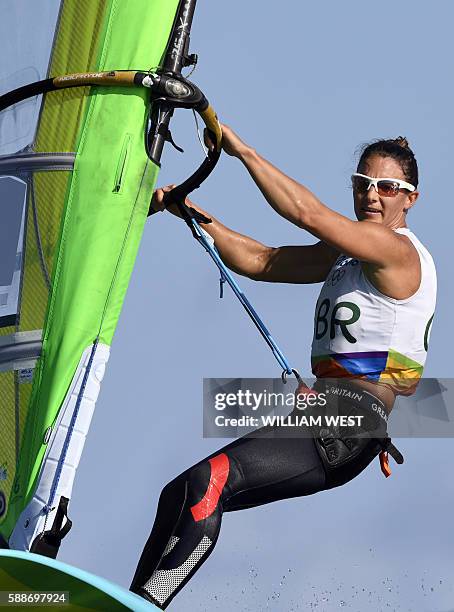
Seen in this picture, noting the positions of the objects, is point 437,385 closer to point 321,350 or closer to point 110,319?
point 321,350

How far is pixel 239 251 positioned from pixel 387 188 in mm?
1082

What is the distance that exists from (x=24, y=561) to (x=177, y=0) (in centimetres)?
245

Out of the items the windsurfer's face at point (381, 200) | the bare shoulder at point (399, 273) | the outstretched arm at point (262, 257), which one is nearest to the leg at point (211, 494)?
the bare shoulder at point (399, 273)

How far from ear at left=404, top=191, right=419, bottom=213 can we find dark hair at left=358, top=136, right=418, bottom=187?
0.14 ft

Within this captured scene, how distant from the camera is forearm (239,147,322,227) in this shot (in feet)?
21.8

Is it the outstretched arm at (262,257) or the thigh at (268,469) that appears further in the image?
the outstretched arm at (262,257)

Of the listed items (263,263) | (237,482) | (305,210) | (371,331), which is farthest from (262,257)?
(237,482)

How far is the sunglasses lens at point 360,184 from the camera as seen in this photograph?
7305mm

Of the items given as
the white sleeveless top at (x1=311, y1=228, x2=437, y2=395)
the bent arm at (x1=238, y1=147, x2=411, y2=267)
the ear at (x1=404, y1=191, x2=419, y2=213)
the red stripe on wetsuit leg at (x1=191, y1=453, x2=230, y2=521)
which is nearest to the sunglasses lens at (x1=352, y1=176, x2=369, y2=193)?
the ear at (x1=404, y1=191, x2=419, y2=213)

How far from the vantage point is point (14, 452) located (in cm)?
648

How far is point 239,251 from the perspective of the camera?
8070 millimetres

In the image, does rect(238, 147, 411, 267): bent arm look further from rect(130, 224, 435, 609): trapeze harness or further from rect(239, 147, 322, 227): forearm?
rect(130, 224, 435, 609): trapeze harness

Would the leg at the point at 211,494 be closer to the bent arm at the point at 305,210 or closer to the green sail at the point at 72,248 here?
the green sail at the point at 72,248

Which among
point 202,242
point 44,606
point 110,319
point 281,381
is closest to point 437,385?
point 281,381
